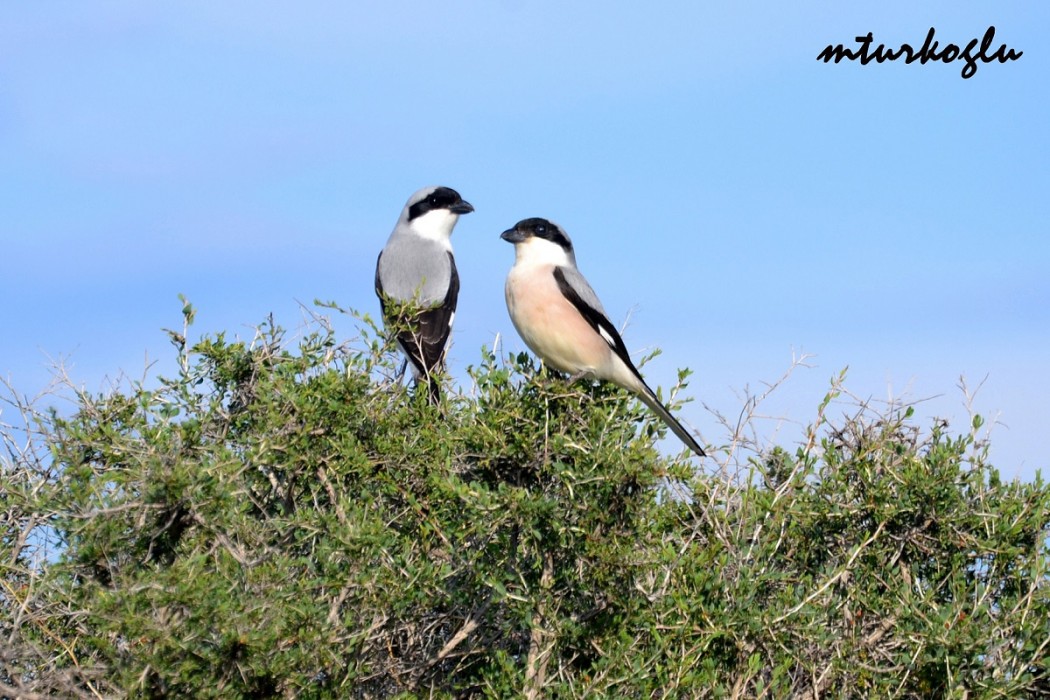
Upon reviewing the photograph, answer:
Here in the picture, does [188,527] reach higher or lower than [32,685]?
higher

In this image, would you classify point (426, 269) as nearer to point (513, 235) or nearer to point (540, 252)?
point (513, 235)

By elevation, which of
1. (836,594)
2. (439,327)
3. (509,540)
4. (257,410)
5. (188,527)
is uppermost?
(439,327)

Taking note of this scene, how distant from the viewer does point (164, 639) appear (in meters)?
4.16

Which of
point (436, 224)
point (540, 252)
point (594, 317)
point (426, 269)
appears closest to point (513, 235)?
point (540, 252)

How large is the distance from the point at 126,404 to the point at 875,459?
3404mm

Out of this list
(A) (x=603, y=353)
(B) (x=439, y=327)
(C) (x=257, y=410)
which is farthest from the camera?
(B) (x=439, y=327)

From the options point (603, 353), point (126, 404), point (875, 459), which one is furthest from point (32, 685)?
point (875, 459)

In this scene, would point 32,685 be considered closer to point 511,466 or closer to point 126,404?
point 126,404

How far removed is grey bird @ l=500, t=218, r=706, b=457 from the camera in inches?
250

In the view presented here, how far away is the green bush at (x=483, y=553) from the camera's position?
14.8ft

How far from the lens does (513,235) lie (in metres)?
7.15

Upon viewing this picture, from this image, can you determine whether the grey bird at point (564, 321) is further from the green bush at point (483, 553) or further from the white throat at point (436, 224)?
the white throat at point (436, 224)

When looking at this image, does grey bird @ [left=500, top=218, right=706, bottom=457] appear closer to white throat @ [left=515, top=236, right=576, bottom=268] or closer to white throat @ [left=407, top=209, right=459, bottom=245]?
white throat @ [left=515, top=236, right=576, bottom=268]

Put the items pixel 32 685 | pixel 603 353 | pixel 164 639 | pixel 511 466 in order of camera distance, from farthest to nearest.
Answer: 1. pixel 603 353
2. pixel 511 466
3. pixel 32 685
4. pixel 164 639
